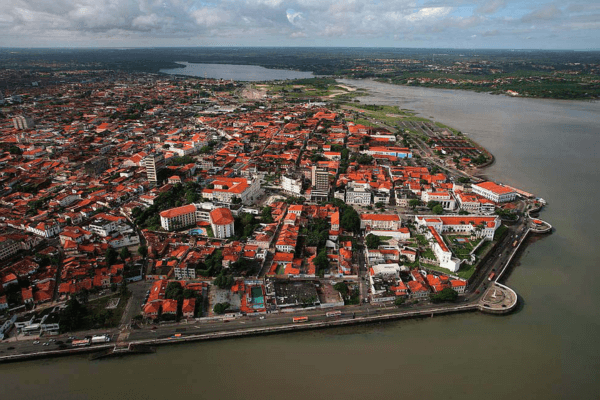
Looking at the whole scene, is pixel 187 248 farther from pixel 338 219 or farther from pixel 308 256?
pixel 338 219

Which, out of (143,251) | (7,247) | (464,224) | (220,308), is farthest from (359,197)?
(7,247)

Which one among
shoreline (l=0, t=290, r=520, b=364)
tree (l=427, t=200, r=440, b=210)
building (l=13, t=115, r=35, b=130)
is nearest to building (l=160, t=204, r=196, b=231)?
shoreline (l=0, t=290, r=520, b=364)

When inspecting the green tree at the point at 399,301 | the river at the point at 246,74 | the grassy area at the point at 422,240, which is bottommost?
the green tree at the point at 399,301

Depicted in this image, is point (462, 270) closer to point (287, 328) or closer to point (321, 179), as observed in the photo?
point (287, 328)

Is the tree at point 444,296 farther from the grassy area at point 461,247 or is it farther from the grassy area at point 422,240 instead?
the grassy area at point 422,240

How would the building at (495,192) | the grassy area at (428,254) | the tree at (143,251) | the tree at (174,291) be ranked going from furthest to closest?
the building at (495,192)
the grassy area at (428,254)
the tree at (143,251)
the tree at (174,291)

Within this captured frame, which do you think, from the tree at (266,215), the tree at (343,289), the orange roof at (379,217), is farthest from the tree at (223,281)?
the orange roof at (379,217)

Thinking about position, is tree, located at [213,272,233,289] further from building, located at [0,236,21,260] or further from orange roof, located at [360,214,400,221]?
building, located at [0,236,21,260]

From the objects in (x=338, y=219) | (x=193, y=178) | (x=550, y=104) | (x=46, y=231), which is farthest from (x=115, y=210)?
(x=550, y=104)
